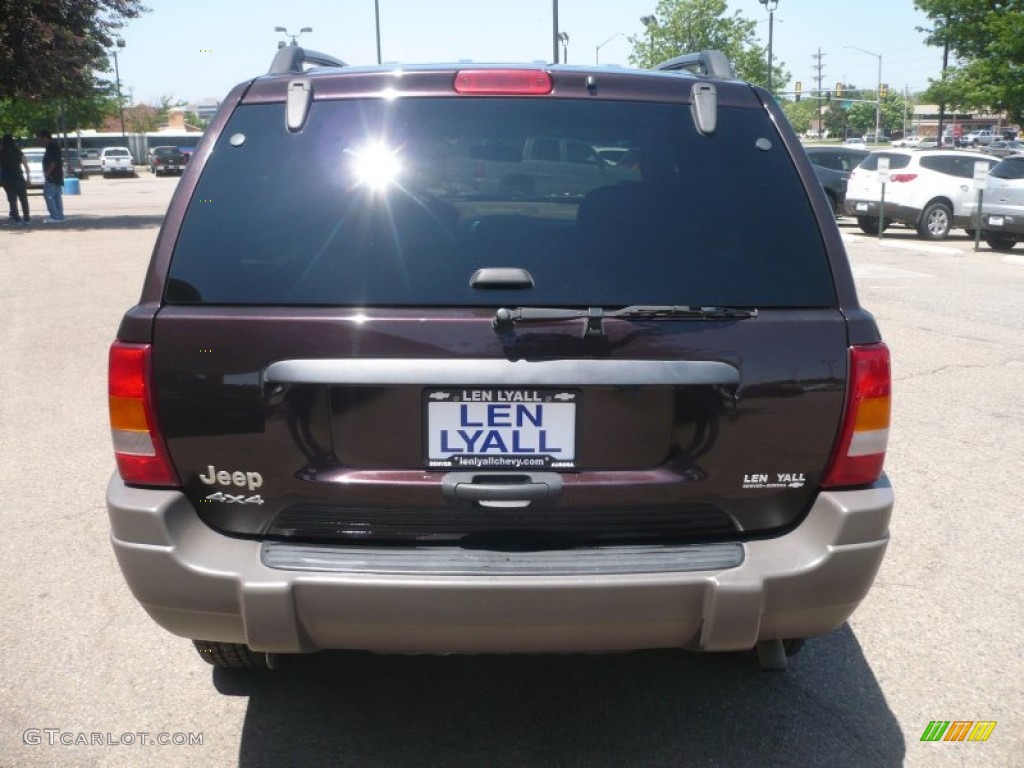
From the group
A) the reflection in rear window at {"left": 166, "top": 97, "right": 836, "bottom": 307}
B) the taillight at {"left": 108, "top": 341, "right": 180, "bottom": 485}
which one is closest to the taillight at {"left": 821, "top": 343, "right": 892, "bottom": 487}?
the reflection in rear window at {"left": 166, "top": 97, "right": 836, "bottom": 307}

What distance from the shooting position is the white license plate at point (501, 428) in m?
2.67

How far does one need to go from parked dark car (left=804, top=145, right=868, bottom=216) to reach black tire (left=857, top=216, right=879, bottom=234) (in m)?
1.58

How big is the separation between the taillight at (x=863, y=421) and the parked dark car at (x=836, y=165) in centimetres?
2332

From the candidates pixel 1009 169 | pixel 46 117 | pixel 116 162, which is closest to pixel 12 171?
pixel 1009 169

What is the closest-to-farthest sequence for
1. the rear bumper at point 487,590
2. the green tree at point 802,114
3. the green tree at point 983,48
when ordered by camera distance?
the rear bumper at point 487,590, the green tree at point 983,48, the green tree at point 802,114

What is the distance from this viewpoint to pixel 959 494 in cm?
559

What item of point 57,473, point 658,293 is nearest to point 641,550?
point 658,293

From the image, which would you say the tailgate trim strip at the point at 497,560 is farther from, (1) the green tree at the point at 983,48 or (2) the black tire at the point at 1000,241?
(1) the green tree at the point at 983,48

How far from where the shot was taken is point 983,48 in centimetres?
3109

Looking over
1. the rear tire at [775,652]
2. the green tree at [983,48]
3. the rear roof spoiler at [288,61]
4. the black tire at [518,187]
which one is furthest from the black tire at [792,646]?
the green tree at [983,48]

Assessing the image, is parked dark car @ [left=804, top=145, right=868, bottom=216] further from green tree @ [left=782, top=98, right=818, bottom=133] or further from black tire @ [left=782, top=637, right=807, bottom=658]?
green tree @ [left=782, top=98, right=818, bottom=133]

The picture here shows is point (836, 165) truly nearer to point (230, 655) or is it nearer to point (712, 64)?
point (712, 64)

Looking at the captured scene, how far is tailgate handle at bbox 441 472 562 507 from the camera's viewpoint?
269 cm

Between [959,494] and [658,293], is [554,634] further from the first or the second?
[959,494]
